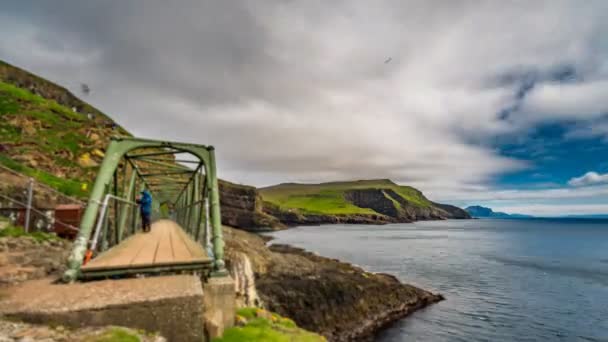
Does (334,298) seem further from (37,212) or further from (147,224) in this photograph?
(37,212)

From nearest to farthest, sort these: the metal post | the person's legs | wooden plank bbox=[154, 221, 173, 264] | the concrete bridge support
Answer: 1. the concrete bridge support
2. the metal post
3. wooden plank bbox=[154, 221, 173, 264]
4. the person's legs

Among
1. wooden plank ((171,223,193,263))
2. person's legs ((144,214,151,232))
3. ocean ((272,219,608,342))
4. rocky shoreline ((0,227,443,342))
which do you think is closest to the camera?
wooden plank ((171,223,193,263))

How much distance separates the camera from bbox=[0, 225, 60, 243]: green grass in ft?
41.2

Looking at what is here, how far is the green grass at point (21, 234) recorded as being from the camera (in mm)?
12555

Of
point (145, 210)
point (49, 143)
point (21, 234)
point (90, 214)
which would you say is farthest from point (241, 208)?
point (90, 214)

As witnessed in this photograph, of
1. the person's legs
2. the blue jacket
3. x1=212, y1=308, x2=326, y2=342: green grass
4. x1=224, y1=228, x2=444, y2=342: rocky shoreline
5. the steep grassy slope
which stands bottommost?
x1=224, y1=228, x2=444, y2=342: rocky shoreline

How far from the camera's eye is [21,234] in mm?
12969

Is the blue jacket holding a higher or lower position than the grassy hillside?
lower

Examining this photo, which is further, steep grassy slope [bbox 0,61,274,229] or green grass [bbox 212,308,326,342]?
steep grassy slope [bbox 0,61,274,229]

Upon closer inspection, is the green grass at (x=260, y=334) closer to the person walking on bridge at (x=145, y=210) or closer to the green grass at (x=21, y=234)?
the person walking on bridge at (x=145, y=210)

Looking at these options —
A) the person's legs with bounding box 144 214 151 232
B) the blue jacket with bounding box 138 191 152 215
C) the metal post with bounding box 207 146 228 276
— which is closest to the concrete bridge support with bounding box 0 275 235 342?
the metal post with bounding box 207 146 228 276

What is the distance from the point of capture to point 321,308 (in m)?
25.7

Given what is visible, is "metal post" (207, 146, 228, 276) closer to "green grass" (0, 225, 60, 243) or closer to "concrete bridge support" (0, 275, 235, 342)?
"concrete bridge support" (0, 275, 235, 342)

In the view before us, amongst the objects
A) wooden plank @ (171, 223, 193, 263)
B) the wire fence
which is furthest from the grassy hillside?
wooden plank @ (171, 223, 193, 263)
